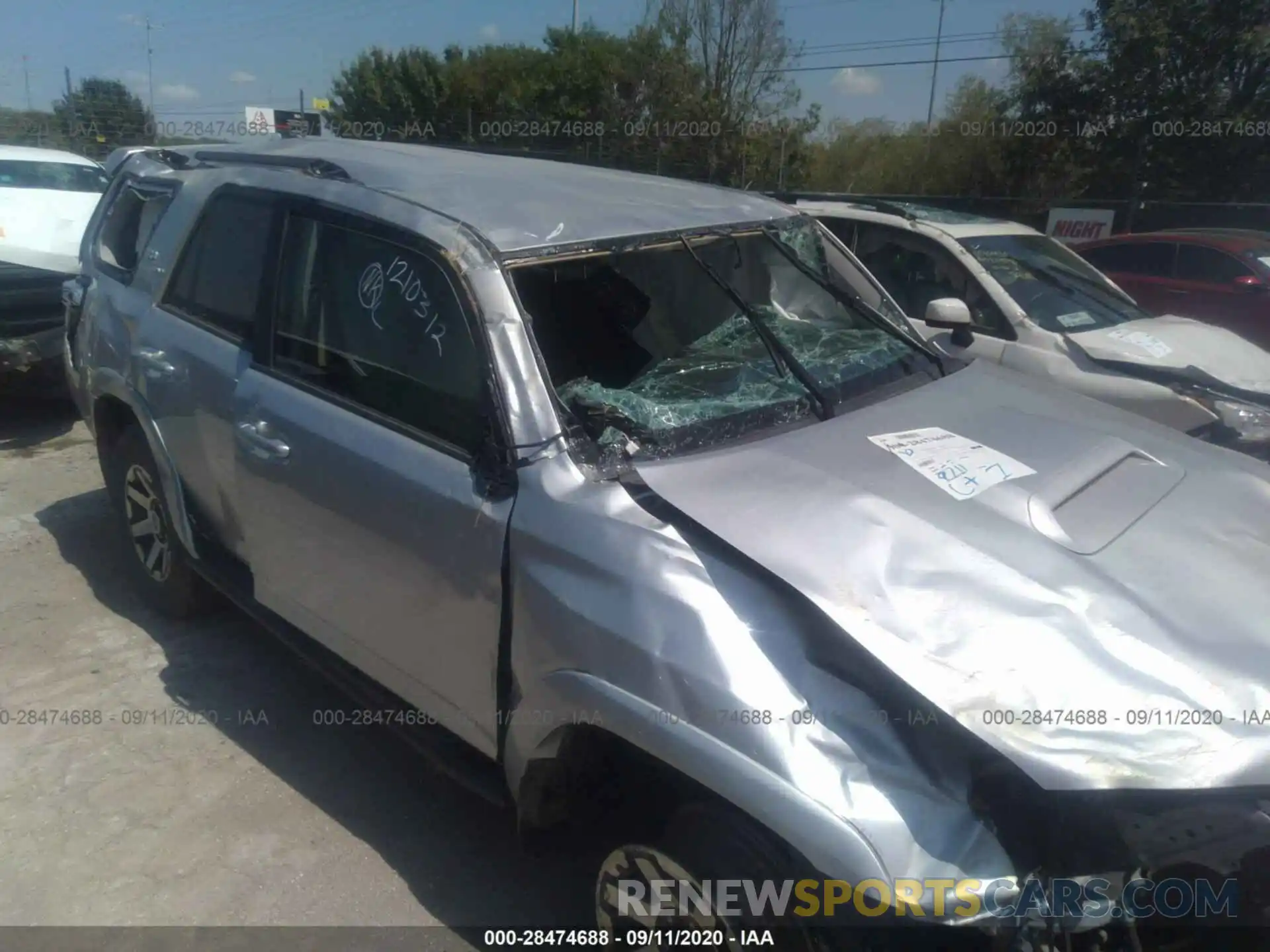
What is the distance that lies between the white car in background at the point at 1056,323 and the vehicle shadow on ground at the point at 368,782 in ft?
11.1

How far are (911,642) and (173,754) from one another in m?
2.79

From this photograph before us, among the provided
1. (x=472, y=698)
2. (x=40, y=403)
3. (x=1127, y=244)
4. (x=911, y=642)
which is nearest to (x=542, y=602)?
(x=472, y=698)

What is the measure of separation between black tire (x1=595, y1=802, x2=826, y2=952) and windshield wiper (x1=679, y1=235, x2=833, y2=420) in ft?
3.93

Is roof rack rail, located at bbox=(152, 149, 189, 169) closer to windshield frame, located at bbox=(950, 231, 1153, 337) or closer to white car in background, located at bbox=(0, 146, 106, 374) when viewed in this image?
white car in background, located at bbox=(0, 146, 106, 374)

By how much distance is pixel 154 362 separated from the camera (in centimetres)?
384

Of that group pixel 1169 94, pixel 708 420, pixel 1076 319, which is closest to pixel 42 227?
Answer: pixel 708 420

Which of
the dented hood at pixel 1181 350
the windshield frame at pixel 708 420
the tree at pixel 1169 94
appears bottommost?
the dented hood at pixel 1181 350

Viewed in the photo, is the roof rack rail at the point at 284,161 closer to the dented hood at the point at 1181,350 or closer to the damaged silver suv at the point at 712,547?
the damaged silver suv at the point at 712,547

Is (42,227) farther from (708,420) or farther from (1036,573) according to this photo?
(1036,573)

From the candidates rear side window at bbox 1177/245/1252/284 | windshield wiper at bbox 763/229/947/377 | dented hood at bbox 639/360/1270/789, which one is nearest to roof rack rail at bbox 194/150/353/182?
windshield wiper at bbox 763/229/947/377

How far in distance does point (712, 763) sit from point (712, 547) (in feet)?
1.53

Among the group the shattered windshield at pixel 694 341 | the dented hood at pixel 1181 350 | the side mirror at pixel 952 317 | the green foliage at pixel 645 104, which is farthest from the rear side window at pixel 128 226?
the green foliage at pixel 645 104

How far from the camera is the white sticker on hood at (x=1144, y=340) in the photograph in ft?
19.8

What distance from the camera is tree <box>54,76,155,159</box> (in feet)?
101
